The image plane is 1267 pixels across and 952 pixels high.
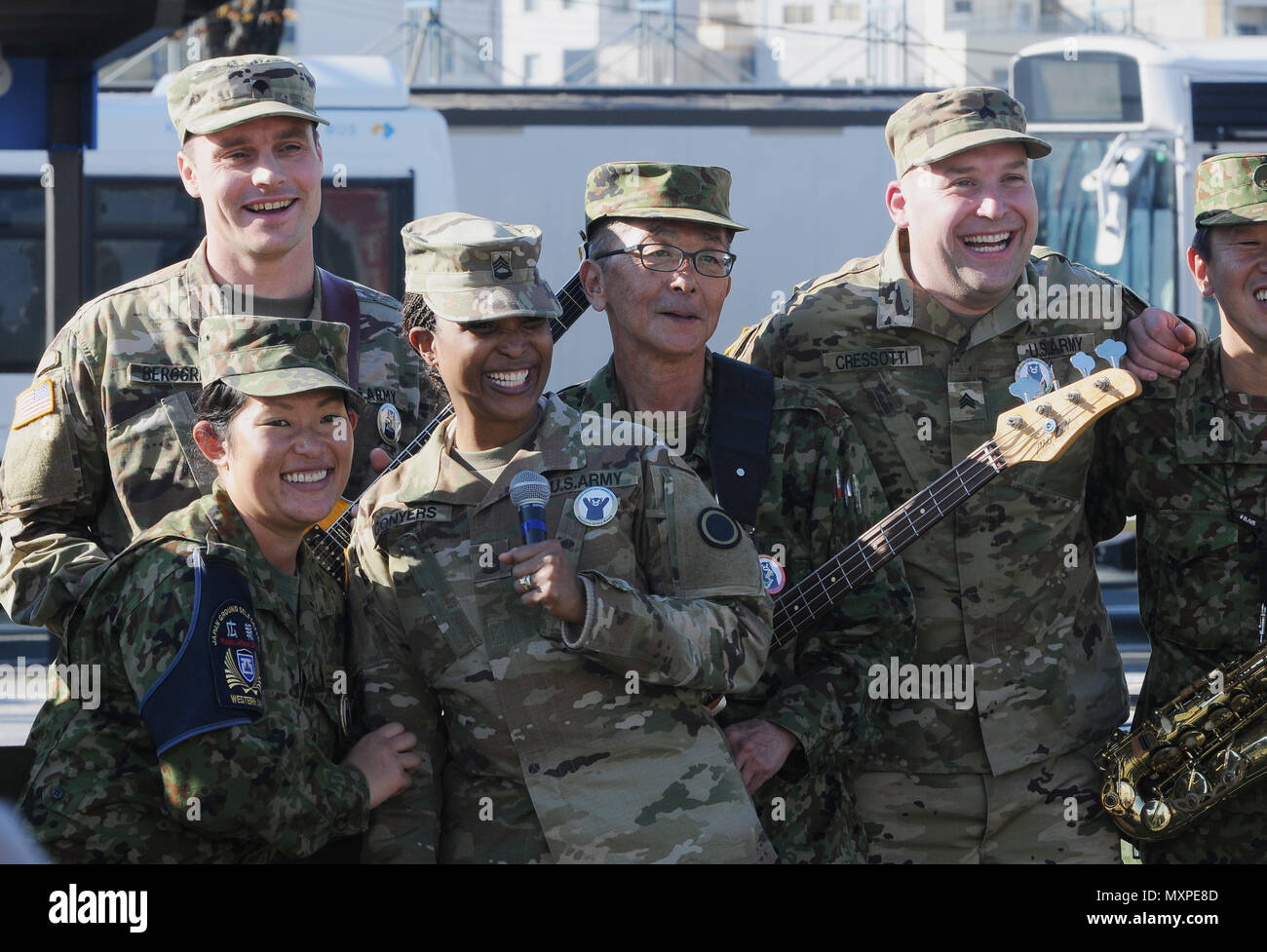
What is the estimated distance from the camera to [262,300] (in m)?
4.23

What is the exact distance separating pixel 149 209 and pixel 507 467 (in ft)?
32.5

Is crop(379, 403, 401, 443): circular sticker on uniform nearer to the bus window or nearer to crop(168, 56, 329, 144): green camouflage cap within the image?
crop(168, 56, 329, 144): green camouflage cap

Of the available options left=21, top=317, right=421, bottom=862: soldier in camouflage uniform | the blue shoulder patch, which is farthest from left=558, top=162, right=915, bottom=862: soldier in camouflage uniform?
the blue shoulder patch

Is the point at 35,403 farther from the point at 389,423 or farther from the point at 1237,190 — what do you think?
the point at 1237,190

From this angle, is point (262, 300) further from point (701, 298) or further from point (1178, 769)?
point (1178, 769)

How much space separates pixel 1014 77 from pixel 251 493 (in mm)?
10841

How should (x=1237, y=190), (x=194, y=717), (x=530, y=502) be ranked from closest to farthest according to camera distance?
(x=194, y=717), (x=530, y=502), (x=1237, y=190)

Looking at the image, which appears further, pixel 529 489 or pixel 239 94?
pixel 239 94

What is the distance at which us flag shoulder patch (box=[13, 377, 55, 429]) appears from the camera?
13.4 ft

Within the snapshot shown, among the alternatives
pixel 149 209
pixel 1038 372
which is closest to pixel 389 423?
pixel 1038 372

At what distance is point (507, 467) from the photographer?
3.57 metres

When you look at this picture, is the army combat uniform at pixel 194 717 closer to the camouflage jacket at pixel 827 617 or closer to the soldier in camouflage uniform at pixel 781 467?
the soldier in camouflage uniform at pixel 781 467

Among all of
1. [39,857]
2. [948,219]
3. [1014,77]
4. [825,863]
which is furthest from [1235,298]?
[1014,77]

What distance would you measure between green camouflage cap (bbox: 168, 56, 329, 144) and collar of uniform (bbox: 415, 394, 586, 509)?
3.50 feet
